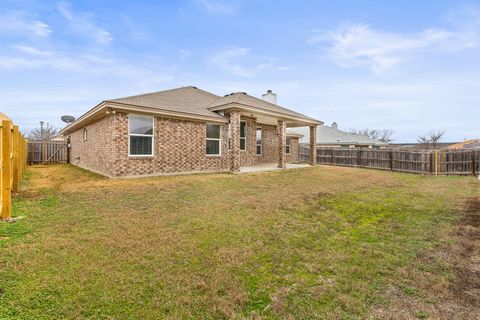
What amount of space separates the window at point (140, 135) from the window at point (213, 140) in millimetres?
2910

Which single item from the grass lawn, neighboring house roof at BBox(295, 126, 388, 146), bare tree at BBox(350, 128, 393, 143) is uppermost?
bare tree at BBox(350, 128, 393, 143)

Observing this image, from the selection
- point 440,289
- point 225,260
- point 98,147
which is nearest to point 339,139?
point 98,147

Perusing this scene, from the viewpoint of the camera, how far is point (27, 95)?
81.7 ft

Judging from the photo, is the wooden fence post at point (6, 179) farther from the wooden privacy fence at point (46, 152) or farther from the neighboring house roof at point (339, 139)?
the neighboring house roof at point (339, 139)

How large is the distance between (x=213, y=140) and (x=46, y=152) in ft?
52.1

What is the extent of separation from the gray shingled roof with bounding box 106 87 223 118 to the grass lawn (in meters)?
5.26

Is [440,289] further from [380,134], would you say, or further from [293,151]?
[380,134]

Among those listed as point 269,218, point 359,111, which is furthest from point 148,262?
point 359,111

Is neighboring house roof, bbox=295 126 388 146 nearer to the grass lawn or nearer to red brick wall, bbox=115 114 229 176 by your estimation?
red brick wall, bbox=115 114 229 176

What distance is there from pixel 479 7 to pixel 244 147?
11.6 meters

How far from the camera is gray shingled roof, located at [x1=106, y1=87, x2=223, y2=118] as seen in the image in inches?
405

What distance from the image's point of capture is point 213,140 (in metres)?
12.5

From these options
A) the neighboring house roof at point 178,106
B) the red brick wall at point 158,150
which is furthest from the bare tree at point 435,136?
the red brick wall at point 158,150

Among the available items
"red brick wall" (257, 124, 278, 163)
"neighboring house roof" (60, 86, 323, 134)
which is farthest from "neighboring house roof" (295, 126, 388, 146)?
"neighboring house roof" (60, 86, 323, 134)
